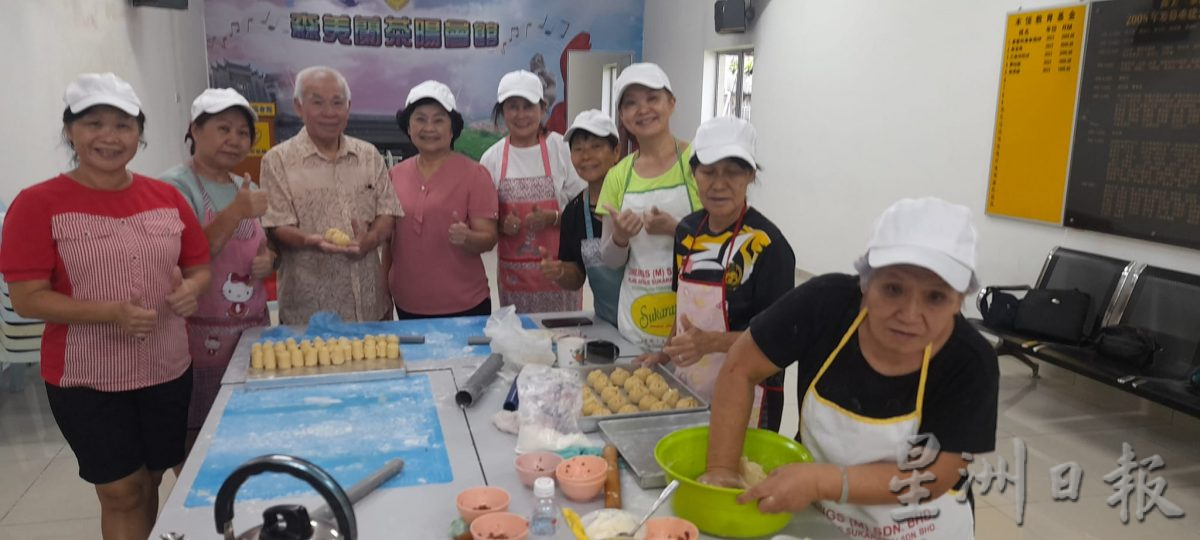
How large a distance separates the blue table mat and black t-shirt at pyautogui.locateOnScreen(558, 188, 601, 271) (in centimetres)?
88

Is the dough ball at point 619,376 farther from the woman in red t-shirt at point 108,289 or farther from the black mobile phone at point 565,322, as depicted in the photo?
the woman in red t-shirt at point 108,289

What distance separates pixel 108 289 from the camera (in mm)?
2035

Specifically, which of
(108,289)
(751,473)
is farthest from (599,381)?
(108,289)

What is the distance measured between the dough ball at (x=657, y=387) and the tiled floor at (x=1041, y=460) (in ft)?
4.01

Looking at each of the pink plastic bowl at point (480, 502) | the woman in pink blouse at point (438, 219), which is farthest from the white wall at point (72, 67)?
the pink plastic bowl at point (480, 502)

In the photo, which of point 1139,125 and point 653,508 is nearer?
point 653,508

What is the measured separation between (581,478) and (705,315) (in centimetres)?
76

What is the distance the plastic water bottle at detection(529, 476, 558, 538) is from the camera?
1.42 meters

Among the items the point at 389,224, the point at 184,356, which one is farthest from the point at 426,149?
the point at 184,356

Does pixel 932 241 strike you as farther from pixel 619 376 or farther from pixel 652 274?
pixel 652 274

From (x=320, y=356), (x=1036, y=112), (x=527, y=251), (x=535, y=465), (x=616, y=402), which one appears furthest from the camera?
(x=1036, y=112)

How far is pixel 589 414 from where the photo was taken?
1911 mm

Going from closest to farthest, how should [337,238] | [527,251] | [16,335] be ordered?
[337,238]
[527,251]
[16,335]

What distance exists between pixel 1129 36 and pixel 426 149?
143 inches
